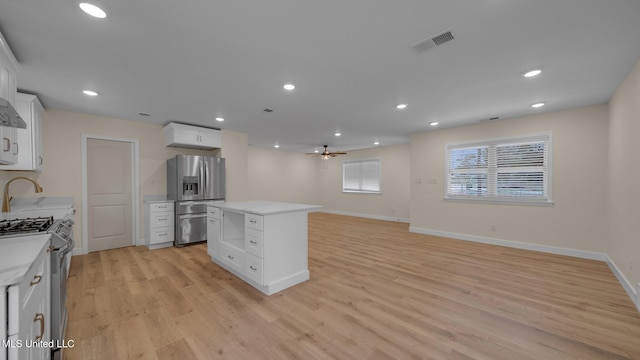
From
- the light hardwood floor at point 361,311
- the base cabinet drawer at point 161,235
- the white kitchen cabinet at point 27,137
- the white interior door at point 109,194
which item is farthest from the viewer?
the base cabinet drawer at point 161,235

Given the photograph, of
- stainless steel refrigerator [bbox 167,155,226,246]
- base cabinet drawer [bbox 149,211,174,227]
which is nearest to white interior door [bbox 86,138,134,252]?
base cabinet drawer [bbox 149,211,174,227]

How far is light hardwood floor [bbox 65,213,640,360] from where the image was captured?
1.86 metres

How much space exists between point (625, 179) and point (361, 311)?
11.7 feet

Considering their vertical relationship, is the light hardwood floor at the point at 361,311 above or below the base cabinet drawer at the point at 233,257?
below

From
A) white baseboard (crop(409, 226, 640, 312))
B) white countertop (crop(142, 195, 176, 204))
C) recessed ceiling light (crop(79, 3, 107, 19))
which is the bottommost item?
white baseboard (crop(409, 226, 640, 312))

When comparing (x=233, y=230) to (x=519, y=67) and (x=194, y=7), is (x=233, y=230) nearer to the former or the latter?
(x=194, y=7)

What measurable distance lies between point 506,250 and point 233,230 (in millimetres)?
4831

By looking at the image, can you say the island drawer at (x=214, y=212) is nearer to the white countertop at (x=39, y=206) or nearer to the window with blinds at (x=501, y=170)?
the white countertop at (x=39, y=206)

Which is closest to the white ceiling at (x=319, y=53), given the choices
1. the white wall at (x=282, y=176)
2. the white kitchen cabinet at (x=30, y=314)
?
the white kitchen cabinet at (x=30, y=314)

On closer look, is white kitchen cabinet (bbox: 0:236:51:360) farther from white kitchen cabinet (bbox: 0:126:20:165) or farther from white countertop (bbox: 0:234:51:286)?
white kitchen cabinet (bbox: 0:126:20:165)

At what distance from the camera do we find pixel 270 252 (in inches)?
110

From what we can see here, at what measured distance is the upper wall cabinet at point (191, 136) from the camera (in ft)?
15.6

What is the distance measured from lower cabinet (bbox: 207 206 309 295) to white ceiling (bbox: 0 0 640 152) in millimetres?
1688

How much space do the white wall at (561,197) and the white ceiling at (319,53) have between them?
0.44m
